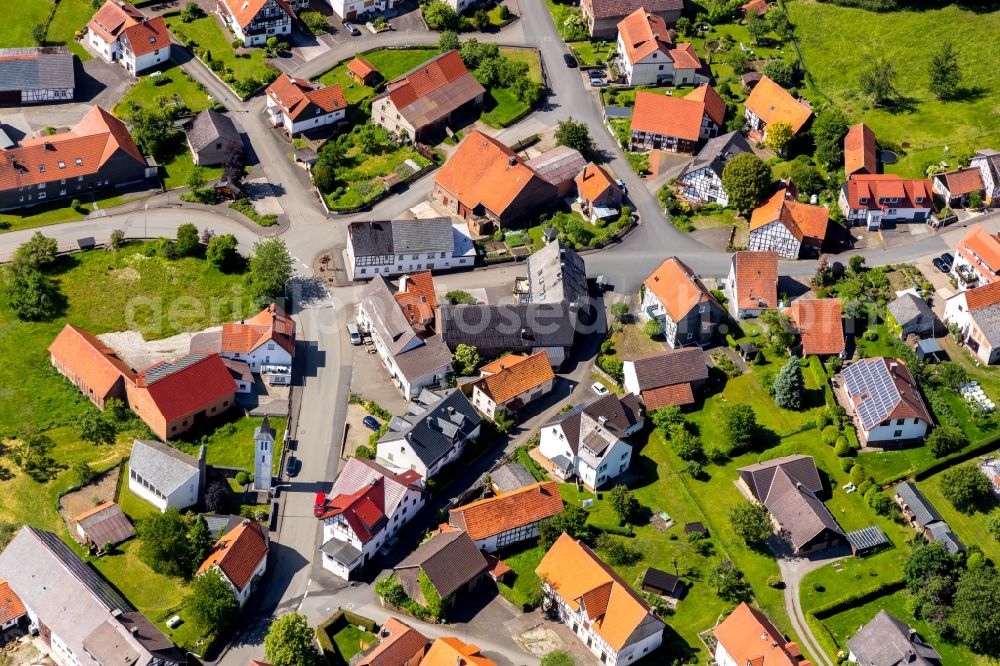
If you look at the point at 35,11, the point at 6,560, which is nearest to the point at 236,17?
the point at 35,11

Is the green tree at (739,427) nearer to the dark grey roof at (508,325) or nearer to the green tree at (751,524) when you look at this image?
the green tree at (751,524)

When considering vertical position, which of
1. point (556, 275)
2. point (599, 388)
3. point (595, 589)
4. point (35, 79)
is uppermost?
point (35, 79)

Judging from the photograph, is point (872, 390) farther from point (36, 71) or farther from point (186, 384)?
point (36, 71)

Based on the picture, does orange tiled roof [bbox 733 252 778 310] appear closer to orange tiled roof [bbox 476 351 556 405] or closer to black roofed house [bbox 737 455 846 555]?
black roofed house [bbox 737 455 846 555]

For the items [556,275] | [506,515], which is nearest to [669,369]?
[556,275]

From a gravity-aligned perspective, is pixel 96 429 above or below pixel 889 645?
above

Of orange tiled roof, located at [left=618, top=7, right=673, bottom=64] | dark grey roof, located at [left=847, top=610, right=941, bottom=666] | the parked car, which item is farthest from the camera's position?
orange tiled roof, located at [left=618, top=7, right=673, bottom=64]

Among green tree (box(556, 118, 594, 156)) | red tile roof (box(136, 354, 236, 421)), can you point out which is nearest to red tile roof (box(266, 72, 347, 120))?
green tree (box(556, 118, 594, 156))

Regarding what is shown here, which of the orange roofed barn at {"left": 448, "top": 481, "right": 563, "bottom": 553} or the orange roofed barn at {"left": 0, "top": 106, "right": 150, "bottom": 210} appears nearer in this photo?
the orange roofed barn at {"left": 448, "top": 481, "right": 563, "bottom": 553}
